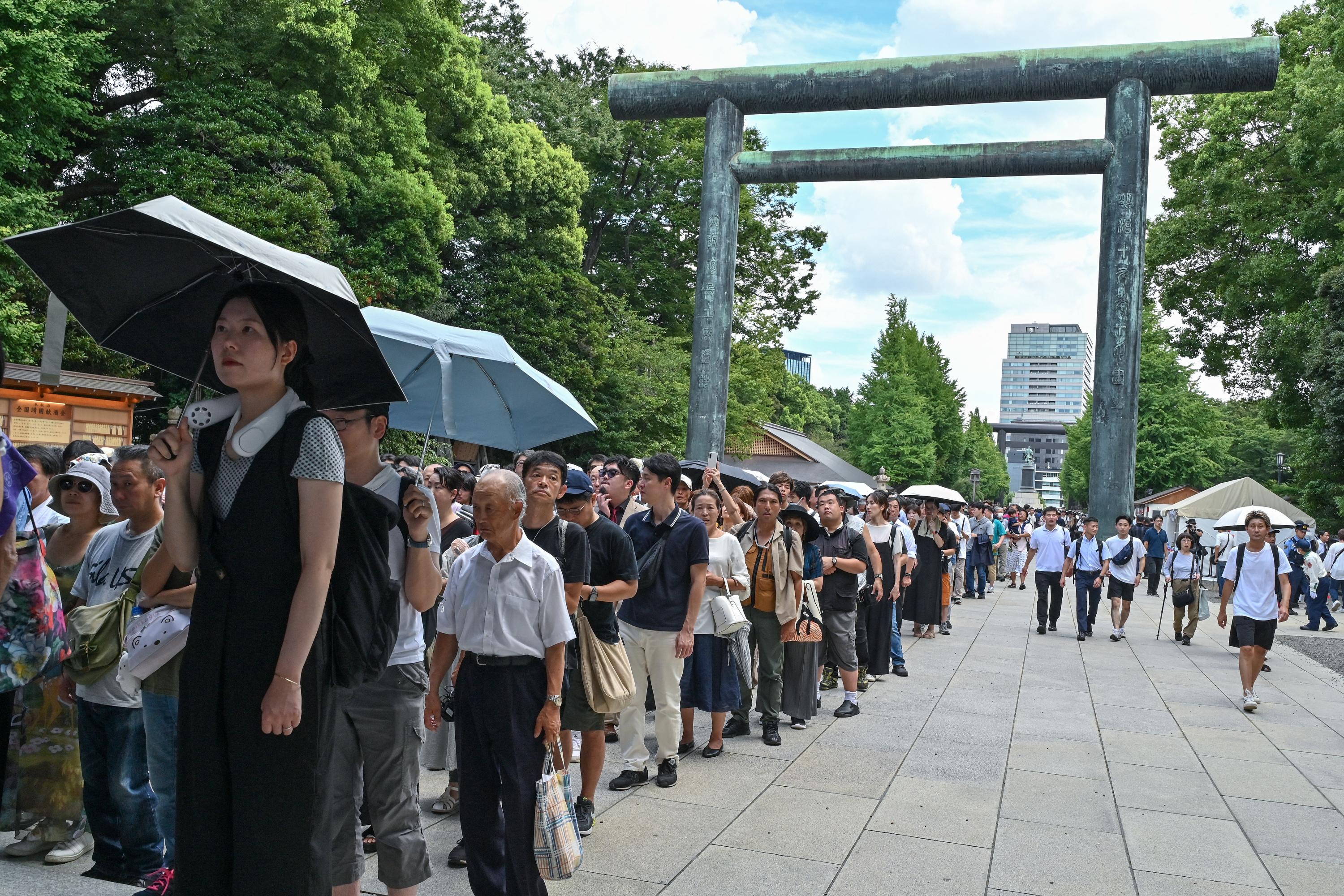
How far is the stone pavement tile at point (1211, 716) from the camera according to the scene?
9.24 m

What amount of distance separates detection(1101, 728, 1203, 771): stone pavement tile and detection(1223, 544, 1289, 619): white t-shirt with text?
6.99 ft

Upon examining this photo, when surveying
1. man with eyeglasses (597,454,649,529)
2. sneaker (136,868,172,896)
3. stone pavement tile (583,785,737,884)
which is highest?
man with eyeglasses (597,454,649,529)

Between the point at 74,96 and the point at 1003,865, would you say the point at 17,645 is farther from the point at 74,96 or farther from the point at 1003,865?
the point at 74,96

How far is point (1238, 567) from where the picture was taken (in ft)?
34.1

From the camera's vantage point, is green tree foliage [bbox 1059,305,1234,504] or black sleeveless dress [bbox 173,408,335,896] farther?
green tree foliage [bbox 1059,305,1234,504]

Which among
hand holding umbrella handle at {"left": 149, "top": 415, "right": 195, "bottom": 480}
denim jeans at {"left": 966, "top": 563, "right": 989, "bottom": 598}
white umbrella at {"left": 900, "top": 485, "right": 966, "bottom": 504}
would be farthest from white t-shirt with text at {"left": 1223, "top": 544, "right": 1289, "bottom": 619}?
denim jeans at {"left": 966, "top": 563, "right": 989, "bottom": 598}

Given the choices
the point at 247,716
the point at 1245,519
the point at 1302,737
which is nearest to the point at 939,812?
the point at 247,716

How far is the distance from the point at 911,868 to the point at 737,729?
2975mm

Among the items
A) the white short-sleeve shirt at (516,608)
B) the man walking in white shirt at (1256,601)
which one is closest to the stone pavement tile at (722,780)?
the white short-sleeve shirt at (516,608)

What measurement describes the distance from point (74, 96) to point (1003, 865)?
22.2m

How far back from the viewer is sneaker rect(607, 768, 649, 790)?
630 cm

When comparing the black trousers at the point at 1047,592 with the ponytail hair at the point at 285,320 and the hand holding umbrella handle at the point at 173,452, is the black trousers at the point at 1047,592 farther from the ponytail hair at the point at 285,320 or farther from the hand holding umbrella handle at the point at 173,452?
the hand holding umbrella handle at the point at 173,452

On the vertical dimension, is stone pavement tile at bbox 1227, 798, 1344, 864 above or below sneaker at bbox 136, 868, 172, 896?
below

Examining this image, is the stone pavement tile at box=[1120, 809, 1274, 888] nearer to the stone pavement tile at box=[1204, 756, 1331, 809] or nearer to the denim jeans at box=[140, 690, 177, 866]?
the stone pavement tile at box=[1204, 756, 1331, 809]
